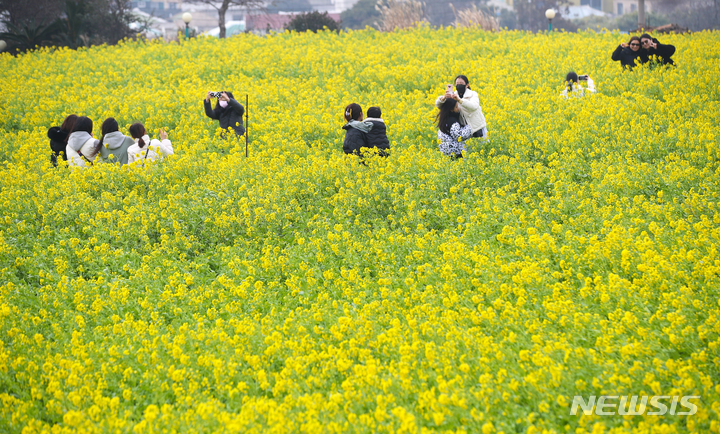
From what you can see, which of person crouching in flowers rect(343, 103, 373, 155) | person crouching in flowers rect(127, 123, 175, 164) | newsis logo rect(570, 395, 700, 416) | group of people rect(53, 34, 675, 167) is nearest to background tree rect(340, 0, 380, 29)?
group of people rect(53, 34, 675, 167)

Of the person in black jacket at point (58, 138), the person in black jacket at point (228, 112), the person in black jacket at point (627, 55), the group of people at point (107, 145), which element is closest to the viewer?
the group of people at point (107, 145)

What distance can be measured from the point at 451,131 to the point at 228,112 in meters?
4.61

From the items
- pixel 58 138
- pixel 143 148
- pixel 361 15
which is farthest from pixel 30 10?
pixel 361 15

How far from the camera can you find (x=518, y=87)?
13.3 m

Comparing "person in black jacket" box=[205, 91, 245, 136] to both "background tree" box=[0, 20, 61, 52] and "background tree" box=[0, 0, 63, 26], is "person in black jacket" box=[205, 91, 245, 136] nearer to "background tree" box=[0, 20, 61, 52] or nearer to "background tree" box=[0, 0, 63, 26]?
"background tree" box=[0, 20, 61, 52]

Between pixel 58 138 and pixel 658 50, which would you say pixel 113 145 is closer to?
pixel 58 138

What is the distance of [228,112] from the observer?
11.2 metres

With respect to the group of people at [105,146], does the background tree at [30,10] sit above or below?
above

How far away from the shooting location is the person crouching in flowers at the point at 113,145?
9383mm

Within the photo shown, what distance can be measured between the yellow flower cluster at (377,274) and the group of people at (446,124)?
10.7 inches

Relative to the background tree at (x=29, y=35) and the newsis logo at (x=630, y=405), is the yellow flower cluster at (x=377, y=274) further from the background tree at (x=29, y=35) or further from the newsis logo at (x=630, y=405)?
the background tree at (x=29, y=35)

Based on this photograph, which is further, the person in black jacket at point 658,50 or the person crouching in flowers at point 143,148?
the person in black jacket at point 658,50

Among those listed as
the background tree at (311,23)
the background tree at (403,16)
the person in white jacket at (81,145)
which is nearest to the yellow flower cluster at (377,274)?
the person in white jacket at (81,145)

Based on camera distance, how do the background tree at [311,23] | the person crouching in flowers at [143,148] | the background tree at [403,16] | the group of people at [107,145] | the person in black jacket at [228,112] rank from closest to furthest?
the person crouching in flowers at [143,148]
the group of people at [107,145]
the person in black jacket at [228,112]
the background tree at [311,23]
the background tree at [403,16]
